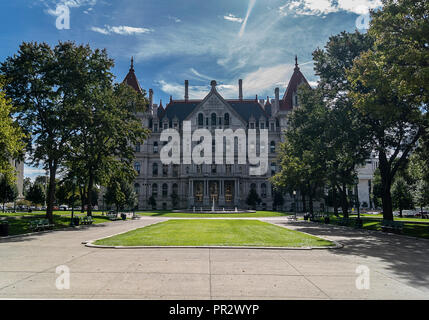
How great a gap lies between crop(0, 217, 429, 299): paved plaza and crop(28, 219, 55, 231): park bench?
896 cm

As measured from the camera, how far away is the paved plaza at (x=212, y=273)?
6.33 metres

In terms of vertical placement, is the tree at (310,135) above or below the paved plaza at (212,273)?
above

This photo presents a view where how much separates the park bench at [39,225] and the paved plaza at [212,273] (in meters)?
8.96

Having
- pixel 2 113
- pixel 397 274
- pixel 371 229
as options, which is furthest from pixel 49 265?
pixel 371 229

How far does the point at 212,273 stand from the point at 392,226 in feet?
58.0

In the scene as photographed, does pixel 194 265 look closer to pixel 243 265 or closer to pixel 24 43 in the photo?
pixel 243 265

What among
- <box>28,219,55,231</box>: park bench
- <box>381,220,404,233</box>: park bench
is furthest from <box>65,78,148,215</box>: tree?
<box>381,220,404,233</box>: park bench

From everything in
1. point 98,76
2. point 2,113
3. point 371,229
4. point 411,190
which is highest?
point 98,76

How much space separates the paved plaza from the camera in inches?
249

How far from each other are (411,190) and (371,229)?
32110 millimetres

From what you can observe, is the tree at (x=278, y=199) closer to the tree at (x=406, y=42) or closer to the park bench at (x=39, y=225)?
the tree at (x=406, y=42)

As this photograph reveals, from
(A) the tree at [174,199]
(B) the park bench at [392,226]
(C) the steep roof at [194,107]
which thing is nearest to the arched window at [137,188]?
(A) the tree at [174,199]

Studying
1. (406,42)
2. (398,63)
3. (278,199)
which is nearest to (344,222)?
(398,63)
